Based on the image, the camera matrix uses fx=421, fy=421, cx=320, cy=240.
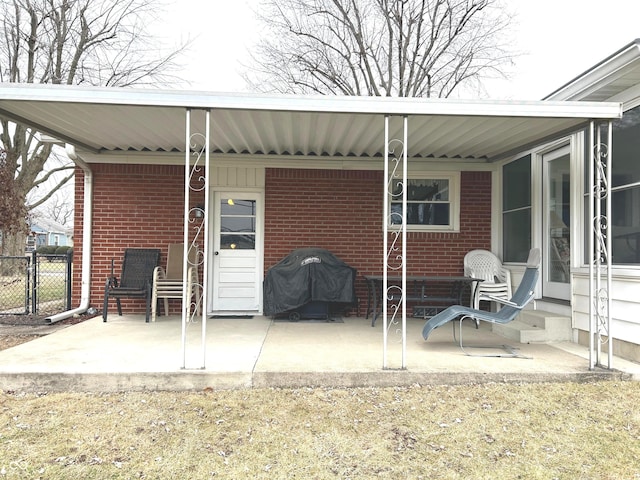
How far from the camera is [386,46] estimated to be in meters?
13.9

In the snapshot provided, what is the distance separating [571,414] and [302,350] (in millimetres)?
2454

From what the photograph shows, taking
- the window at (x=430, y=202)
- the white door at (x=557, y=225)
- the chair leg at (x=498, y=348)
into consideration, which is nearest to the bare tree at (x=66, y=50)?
the window at (x=430, y=202)

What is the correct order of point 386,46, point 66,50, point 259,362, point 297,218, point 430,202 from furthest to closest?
point 66,50 < point 386,46 < point 430,202 < point 297,218 < point 259,362

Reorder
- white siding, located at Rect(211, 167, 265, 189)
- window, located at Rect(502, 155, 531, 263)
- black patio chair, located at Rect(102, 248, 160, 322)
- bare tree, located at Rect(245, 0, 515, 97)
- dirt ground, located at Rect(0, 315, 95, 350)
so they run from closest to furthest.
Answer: dirt ground, located at Rect(0, 315, 95, 350) < window, located at Rect(502, 155, 531, 263) < black patio chair, located at Rect(102, 248, 160, 322) < white siding, located at Rect(211, 167, 265, 189) < bare tree, located at Rect(245, 0, 515, 97)

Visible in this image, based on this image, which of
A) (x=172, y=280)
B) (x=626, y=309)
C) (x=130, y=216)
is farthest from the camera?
(x=130, y=216)

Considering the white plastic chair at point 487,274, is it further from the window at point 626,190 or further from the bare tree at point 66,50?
the bare tree at point 66,50

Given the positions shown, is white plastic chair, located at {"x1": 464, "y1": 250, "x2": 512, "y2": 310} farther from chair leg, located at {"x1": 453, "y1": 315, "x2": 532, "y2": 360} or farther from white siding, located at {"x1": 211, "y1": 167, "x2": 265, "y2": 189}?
white siding, located at {"x1": 211, "y1": 167, "x2": 265, "y2": 189}

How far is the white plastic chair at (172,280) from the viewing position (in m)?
6.20

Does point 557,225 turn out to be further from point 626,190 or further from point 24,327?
point 24,327

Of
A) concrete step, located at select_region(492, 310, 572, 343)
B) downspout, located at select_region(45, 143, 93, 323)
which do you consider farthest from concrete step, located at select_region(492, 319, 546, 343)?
downspout, located at select_region(45, 143, 93, 323)

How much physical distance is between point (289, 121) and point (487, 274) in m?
4.00

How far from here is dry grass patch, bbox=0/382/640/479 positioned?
250 cm

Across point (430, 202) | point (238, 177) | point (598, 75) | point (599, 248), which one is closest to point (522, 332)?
point (599, 248)

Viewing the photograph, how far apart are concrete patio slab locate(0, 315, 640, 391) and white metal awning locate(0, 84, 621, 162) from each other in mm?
2326
